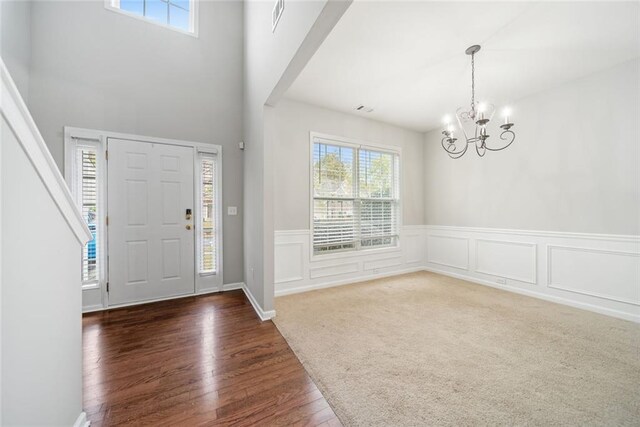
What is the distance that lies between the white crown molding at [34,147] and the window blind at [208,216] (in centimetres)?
227

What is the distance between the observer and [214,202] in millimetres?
3611

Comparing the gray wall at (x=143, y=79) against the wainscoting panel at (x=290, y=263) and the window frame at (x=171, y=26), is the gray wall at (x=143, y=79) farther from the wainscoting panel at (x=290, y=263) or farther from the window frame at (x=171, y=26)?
the wainscoting panel at (x=290, y=263)

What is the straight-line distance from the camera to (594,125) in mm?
2871

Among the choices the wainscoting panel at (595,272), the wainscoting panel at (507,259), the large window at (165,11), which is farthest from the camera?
the wainscoting panel at (507,259)

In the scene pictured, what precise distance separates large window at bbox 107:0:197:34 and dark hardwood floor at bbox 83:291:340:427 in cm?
379

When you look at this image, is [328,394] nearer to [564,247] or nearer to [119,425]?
[119,425]

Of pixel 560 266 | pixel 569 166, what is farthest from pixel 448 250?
pixel 569 166

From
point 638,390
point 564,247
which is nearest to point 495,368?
point 638,390

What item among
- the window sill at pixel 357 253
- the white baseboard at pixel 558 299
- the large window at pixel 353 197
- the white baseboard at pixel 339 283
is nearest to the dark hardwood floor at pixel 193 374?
the white baseboard at pixel 339 283

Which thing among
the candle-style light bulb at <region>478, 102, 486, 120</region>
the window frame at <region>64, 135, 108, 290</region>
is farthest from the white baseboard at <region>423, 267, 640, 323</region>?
the window frame at <region>64, 135, 108, 290</region>

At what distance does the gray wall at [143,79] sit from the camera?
108 inches

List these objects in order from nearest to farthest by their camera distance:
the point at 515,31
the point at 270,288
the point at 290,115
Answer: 1. the point at 515,31
2. the point at 270,288
3. the point at 290,115

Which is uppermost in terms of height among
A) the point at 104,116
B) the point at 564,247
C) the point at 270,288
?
the point at 104,116

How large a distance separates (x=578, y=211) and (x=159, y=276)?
5352 millimetres
